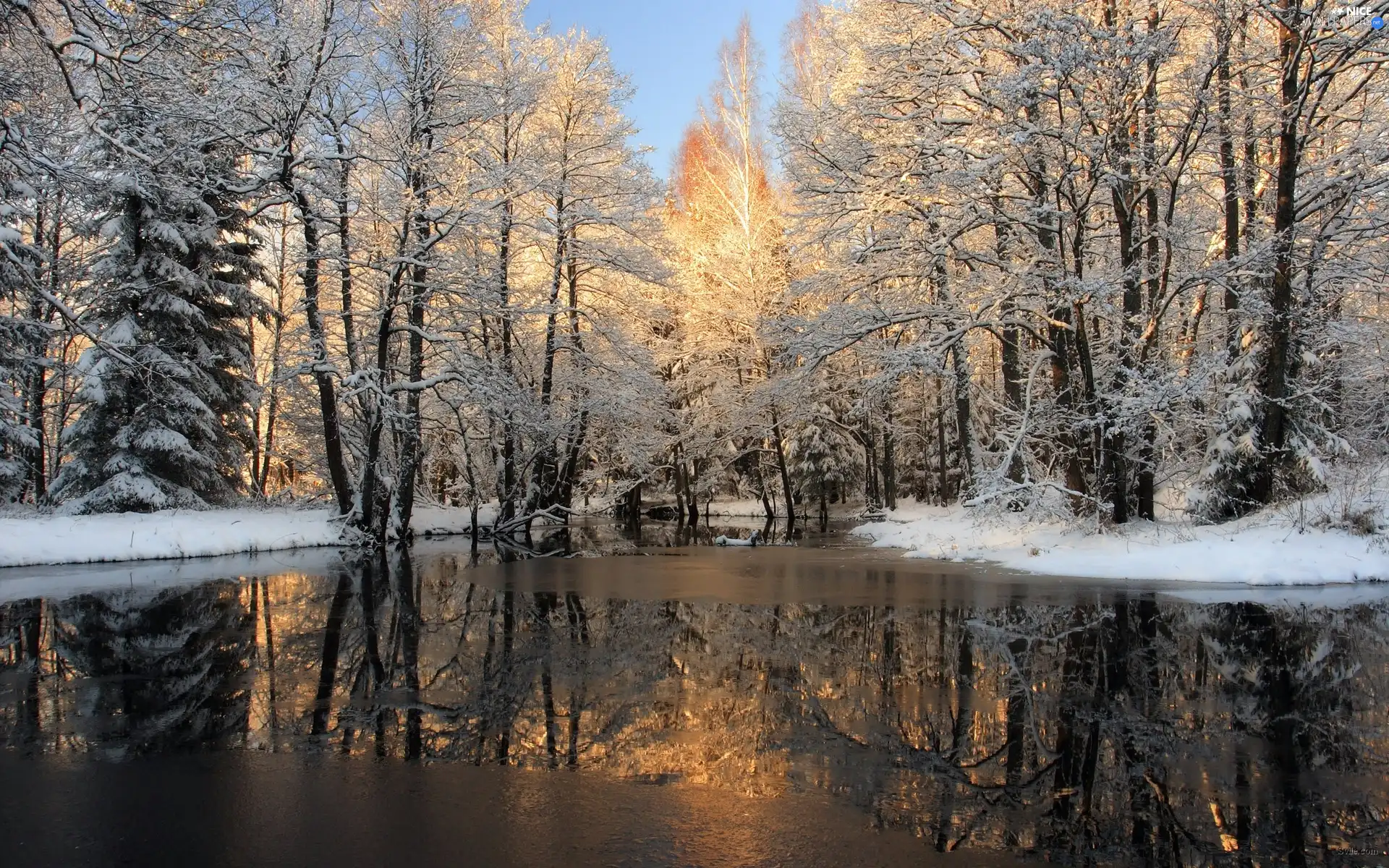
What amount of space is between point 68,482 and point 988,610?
68.9ft

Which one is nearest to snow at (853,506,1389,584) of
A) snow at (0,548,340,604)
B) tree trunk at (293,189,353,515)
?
snow at (0,548,340,604)

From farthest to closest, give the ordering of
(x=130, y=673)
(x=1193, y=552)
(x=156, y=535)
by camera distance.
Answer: (x=156, y=535) → (x=1193, y=552) → (x=130, y=673)

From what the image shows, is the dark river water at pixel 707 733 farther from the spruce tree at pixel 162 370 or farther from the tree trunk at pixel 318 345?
the tree trunk at pixel 318 345

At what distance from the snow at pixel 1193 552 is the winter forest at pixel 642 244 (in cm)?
89

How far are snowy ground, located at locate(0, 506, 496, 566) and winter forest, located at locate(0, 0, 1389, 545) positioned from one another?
1249 mm

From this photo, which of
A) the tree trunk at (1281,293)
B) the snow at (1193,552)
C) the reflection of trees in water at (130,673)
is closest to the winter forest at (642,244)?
the tree trunk at (1281,293)

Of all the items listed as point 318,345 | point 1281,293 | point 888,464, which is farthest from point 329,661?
point 888,464

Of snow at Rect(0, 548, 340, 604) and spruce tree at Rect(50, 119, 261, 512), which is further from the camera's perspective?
spruce tree at Rect(50, 119, 261, 512)

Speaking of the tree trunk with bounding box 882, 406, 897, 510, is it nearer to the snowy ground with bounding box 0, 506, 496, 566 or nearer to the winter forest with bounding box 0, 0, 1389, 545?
the winter forest with bounding box 0, 0, 1389, 545

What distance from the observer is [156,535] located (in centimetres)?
1780

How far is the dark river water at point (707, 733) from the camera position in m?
4.08

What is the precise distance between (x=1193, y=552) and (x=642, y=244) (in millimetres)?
18837

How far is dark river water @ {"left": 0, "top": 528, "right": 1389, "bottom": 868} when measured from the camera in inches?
161

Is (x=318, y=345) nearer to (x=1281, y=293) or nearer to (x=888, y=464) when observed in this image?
(x=1281, y=293)
